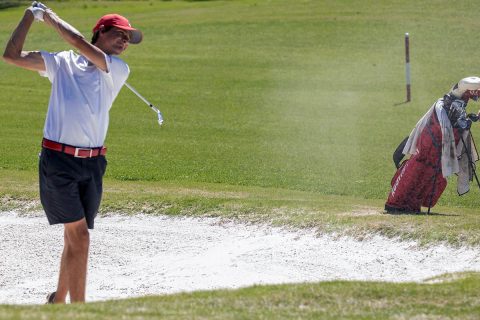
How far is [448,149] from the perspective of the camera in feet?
46.3

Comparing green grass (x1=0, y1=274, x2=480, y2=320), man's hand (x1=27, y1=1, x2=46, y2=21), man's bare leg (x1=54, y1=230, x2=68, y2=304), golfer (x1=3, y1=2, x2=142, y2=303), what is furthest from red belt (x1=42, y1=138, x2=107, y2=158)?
green grass (x1=0, y1=274, x2=480, y2=320)

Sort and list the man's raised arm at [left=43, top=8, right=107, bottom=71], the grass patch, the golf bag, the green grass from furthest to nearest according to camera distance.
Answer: the golf bag, the grass patch, the man's raised arm at [left=43, top=8, right=107, bottom=71], the green grass

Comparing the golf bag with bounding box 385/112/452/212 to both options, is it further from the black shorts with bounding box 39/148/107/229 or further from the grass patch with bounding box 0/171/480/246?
the black shorts with bounding box 39/148/107/229

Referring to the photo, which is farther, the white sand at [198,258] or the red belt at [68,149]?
the white sand at [198,258]

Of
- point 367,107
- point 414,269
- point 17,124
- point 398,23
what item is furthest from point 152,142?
point 398,23

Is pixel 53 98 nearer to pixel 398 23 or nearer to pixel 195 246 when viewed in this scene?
pixel 195 246

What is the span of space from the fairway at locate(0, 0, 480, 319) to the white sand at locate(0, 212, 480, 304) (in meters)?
0.26

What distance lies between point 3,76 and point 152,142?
→ 35.4 feet

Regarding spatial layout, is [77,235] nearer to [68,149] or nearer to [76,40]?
[68,149]

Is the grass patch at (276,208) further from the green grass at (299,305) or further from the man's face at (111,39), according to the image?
the man's face at (111,39)

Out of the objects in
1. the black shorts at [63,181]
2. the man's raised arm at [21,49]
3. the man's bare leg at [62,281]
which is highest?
the man's raised arm at [21,49]

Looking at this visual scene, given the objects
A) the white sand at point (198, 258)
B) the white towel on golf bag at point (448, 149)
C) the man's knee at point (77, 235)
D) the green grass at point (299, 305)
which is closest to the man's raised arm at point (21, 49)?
the man's knee at point (77, 235)

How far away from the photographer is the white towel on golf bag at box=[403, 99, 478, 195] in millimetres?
14086

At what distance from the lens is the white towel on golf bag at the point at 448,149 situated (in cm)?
1409
